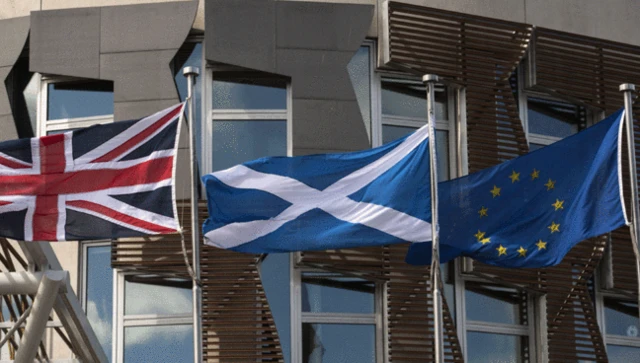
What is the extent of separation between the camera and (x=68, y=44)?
70.4ft

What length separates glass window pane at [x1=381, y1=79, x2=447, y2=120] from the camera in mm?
21969

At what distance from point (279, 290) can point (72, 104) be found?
Answer: 12.8 ft

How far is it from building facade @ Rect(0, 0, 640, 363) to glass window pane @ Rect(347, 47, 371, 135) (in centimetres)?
3

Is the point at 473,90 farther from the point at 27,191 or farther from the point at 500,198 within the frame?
the point at 27,191

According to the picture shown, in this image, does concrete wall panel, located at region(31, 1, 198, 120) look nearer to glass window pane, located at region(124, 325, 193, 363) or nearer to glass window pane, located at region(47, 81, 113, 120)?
glass window pane, located at region(47, 81, 113, 120)

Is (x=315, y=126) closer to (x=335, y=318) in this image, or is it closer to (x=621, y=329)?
(x=335, y=318)

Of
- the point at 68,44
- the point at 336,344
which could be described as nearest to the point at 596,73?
the point at 336,344

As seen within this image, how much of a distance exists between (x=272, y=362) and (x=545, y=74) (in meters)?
5.67

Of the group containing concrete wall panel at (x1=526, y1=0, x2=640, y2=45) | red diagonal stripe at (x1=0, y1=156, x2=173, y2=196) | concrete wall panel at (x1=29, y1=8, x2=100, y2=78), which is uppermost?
concrete wall panel at (x1=526, y1=0, x2=640, y2=45)

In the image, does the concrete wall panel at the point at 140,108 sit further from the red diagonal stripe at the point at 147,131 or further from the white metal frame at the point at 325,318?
the red diagonal stripe at the point at 147,131

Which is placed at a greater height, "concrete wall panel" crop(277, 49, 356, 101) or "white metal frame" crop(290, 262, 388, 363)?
"concrete wall panel" crop(277, 49, 356, 101)

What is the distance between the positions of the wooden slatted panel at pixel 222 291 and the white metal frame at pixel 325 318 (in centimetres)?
42

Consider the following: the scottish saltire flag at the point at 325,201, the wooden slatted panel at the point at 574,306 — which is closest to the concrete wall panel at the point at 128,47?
the scottish saltire flag at the point at 325,201

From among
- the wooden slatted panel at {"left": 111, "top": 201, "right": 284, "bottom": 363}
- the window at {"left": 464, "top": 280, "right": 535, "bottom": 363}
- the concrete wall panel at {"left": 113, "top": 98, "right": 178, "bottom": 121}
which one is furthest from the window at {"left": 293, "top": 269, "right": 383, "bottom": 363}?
the concrete wall panel at {"left": 113, "top": 98, "right": 178, "bottom": 121}
